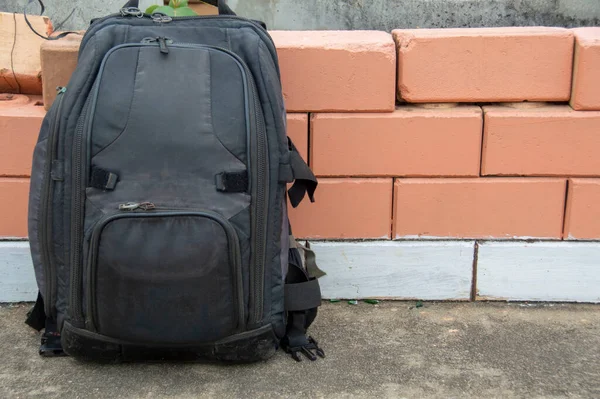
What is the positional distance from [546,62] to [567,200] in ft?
1.50

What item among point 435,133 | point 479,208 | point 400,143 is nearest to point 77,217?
point 400,143

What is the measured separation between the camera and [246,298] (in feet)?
6.46

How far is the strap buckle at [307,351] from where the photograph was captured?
2098 millimetres

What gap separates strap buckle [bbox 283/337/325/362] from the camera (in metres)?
2.10

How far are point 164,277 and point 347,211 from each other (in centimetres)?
75

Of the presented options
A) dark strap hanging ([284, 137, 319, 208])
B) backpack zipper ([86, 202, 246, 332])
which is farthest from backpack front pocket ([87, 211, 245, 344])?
dark strap hanging ([284, 137, 319, 208])

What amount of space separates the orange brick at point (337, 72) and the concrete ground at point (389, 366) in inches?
27.3

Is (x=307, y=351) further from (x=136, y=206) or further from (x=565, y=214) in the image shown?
(x=565, y=214)

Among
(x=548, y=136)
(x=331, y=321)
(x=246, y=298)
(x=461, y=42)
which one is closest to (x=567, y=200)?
(x=548, y=136)

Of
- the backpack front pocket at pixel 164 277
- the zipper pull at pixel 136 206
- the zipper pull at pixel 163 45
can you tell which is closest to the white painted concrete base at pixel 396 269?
the backpack front pocket at pixel 164 277

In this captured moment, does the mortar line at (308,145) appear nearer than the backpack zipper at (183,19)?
No

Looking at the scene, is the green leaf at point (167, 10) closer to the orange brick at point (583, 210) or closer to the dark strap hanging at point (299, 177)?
the dark strap hanging at point (299, 177)

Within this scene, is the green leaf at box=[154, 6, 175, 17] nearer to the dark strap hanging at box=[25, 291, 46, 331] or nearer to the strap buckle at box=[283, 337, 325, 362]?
the dark strap hanging at box=[25, 291, 46, 331]

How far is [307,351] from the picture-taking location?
211cm
